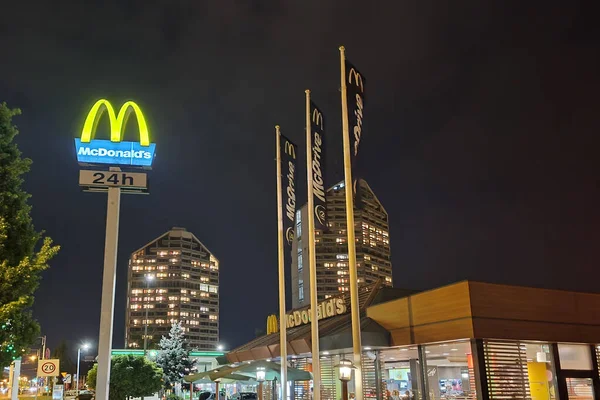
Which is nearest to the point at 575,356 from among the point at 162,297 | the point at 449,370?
the point at 449,370

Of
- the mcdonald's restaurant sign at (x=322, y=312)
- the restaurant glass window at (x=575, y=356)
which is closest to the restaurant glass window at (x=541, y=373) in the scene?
the restaurant glass window at (x=575, y=356)

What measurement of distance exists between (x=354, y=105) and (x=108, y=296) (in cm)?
978

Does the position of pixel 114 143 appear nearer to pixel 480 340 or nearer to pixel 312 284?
pixel 312 284

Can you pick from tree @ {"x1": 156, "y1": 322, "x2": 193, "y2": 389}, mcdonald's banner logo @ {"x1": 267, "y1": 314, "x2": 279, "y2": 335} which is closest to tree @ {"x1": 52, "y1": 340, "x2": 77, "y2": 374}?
tree @ {"x1": 156, "y1": 322, "x2": 193, "y2": 389}

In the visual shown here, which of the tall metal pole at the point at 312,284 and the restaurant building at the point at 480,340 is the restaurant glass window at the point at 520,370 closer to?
the restaurant building at the point at 480,340

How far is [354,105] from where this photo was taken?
682 inches

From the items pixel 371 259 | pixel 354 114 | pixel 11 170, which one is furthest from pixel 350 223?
pixel 371 259

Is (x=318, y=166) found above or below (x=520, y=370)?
above

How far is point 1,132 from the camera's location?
14117mm

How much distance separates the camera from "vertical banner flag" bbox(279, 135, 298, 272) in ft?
74.1

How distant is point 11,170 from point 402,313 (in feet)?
44.3

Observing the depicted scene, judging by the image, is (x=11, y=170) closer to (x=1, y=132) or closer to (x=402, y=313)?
(x=1, y=132)

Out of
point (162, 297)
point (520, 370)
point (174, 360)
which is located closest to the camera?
point (520, 370)

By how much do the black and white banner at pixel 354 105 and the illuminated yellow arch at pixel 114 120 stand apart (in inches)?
270
